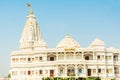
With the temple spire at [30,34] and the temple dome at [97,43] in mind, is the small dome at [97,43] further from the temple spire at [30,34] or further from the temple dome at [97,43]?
the temple spire at [30,34]

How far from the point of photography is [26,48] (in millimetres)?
97938

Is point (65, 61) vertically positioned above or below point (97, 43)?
below

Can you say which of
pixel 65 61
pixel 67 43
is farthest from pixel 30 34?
pixel 65 61

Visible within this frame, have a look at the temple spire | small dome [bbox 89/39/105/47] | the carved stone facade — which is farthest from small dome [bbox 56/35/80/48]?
the temple spire

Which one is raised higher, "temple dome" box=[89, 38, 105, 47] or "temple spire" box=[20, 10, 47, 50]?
"temple spire" box=[20, 10, 47, 50]

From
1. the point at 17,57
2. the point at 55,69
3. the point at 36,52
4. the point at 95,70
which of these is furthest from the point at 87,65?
the point at 17,57

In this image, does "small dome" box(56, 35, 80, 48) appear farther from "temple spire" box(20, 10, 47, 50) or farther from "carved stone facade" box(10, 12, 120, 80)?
"temple spire" box(20, 10, 47, 50)

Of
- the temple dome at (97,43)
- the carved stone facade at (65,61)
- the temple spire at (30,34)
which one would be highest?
the temple spire at (30,34)

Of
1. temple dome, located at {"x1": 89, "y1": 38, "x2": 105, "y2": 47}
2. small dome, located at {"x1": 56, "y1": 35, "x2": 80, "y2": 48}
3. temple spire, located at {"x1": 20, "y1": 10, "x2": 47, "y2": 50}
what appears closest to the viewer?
temple dome, located at {"x1": 89, "y1": 38, "x2": 105, "y2": 47}

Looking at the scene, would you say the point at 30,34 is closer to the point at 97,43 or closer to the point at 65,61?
the point at 65,61

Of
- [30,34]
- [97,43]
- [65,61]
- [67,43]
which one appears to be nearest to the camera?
[65,61]

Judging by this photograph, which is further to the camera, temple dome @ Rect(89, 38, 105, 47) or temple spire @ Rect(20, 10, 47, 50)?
temple spire @ Rect(20, 10, 47, 50)

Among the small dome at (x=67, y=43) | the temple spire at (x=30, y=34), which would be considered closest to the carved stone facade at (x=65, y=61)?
the small dome at (x=67, y=43)

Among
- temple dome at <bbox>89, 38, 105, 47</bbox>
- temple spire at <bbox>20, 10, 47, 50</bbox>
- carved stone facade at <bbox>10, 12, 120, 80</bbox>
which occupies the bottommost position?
carved stone facade at <bbox>10, 12, 120, 80</bbox>
